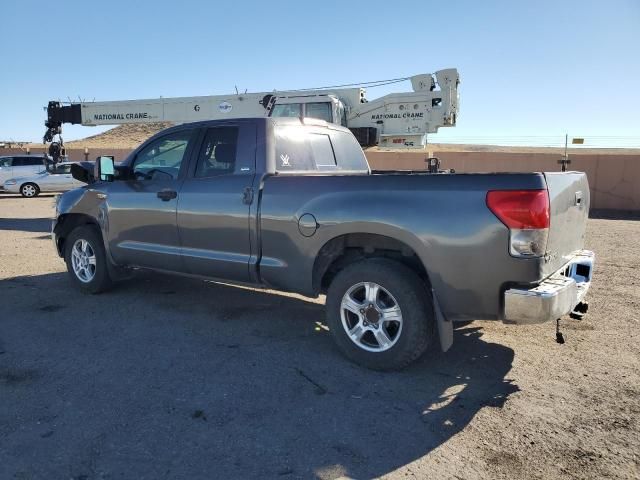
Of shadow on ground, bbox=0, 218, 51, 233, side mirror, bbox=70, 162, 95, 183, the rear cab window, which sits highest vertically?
the rear cab window

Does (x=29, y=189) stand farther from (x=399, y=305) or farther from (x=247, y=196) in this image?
(x=399, y=305)

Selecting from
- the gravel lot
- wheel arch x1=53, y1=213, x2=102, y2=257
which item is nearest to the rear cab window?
the gravel lot

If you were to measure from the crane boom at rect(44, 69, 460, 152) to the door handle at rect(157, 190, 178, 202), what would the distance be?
7794 mm

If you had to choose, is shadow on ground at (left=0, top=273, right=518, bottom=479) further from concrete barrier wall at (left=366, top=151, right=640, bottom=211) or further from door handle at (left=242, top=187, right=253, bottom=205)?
concrete barrier wall at (left=366, top=151, right=640, bottom=211)

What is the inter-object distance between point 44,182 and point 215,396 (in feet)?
70.3

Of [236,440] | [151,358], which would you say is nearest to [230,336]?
[151,358]

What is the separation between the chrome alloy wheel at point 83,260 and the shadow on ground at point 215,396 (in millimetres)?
700

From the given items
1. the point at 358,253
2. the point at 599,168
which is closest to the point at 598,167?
the point at 599,168

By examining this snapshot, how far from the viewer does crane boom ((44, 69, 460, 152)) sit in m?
12.9

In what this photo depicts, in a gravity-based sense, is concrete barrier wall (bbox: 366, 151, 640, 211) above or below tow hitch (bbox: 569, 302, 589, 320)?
above

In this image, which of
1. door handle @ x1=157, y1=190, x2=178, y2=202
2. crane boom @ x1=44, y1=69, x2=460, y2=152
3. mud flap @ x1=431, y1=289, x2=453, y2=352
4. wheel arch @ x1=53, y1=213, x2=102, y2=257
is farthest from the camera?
crane boom @ x1=44, y1=69, x2=460, y2=152

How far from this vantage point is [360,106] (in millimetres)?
13461

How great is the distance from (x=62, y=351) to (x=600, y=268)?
735cm

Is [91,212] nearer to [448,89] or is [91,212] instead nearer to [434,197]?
[434,197]
